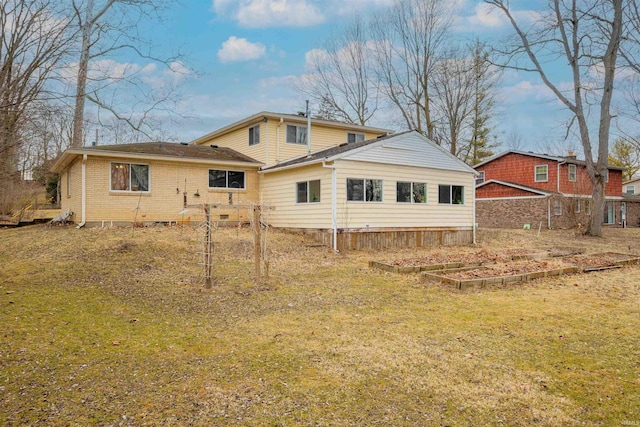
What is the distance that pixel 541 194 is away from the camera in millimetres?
25328

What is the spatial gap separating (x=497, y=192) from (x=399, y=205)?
1541cm

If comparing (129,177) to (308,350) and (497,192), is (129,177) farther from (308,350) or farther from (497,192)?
(497,192)

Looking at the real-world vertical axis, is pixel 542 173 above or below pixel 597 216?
above

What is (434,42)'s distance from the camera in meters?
29.7

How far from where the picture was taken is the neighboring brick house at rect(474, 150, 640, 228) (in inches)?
989

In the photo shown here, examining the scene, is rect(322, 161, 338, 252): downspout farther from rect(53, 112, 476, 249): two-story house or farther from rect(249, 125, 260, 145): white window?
rect(249, 125, 260, 145): white window

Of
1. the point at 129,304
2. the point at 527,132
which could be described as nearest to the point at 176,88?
the point at 129,304

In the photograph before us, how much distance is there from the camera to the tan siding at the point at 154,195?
15.2m

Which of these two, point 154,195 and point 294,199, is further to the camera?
point 294,199

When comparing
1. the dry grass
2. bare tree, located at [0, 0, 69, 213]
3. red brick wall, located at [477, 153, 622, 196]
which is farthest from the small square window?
bare tree, located at [0, 0, 69, 213]

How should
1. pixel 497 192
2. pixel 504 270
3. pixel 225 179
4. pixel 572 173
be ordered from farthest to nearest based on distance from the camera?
pixel 497 192, pixel 572 173, pixel 225 179, pixel 504 270

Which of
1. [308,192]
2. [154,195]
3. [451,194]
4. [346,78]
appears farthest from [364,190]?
[346,78]

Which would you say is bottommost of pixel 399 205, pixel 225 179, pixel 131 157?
pixel 399 205

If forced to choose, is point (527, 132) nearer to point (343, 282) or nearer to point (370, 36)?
point (370, 36)
